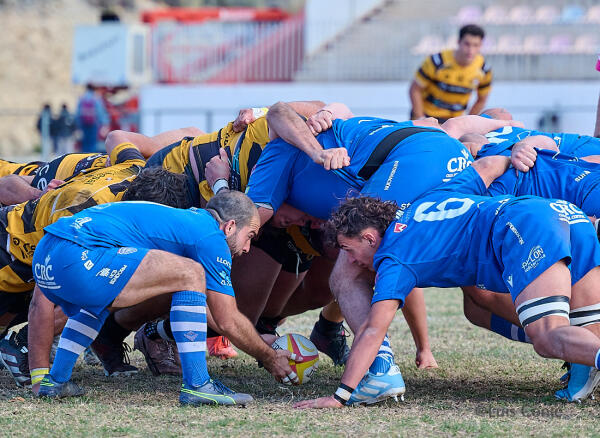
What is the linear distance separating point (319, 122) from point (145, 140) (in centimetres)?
175

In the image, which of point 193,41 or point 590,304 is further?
point 193,41

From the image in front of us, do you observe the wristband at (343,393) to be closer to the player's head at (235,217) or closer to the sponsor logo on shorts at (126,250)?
the player's head at (235,217)

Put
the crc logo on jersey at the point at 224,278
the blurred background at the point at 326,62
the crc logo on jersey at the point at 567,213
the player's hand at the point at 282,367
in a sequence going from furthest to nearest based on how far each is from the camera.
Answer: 1. the blurred background at the point at 326,62
2. the player's hand at the point at 282,367
3. the crc logo on jersey at the point at 224,278
4. the crc logo on jersey at the point at 567,213

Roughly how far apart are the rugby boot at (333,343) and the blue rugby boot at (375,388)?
1.43 metres

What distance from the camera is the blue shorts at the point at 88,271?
14.1 feet

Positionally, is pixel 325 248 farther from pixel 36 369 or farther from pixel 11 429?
pixel 11 429

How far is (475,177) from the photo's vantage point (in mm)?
4922

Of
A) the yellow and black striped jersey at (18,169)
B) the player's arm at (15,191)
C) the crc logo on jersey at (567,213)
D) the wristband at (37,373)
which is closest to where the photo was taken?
the crc logo on jersey at (567,213)

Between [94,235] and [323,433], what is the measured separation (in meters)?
1.46

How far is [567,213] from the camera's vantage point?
438 centimetres

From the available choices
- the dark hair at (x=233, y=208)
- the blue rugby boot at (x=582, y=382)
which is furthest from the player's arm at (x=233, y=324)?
the blue rugby boot at (x=582, y=382)

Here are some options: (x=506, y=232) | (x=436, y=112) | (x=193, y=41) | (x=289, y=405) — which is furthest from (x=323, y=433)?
(x=193, y=41)

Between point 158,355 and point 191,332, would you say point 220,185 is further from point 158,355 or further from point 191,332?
point 191,332

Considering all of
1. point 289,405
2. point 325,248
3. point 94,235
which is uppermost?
point 94,235
